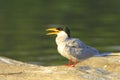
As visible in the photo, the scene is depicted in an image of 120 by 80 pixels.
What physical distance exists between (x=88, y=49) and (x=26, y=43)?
1438 cm

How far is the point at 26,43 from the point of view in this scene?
30.1 metres

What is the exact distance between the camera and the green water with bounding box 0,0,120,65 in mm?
27547

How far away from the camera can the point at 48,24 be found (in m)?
35.8

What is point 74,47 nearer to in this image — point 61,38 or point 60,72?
point 61,38

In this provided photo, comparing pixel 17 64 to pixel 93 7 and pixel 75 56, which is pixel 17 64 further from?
pixel 93 7

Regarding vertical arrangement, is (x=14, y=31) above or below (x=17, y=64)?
below

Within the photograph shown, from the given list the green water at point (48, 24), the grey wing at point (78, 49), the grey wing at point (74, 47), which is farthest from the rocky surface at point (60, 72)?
the green water at point (48, 24)

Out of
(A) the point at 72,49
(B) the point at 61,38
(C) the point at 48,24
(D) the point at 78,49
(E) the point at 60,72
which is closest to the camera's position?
(E) the point at 60,72

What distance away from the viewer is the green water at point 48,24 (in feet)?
90.4

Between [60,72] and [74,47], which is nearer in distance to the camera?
[60,72]

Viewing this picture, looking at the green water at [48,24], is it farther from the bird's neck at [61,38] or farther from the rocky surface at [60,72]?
the rocky surface at [60,72]

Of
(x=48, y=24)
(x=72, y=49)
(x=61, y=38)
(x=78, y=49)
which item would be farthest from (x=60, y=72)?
(x=48, y=24)

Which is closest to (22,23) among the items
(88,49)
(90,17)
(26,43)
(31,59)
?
(90,17)

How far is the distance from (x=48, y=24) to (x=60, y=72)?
2190 centimetres
